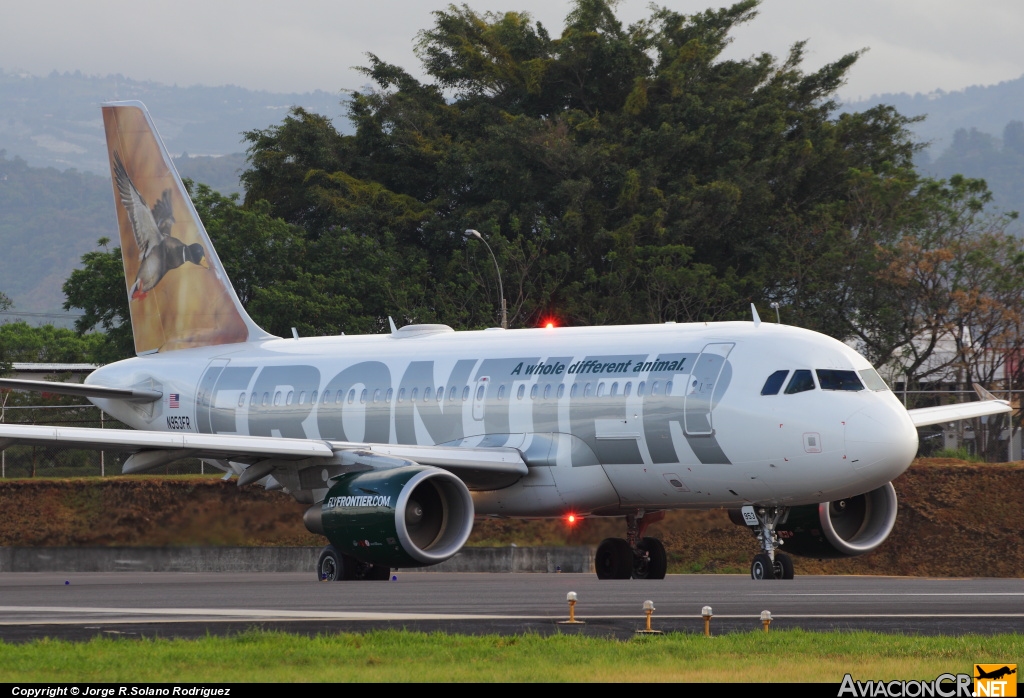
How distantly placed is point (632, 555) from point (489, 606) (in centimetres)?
822

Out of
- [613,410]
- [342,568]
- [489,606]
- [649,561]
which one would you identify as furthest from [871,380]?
[342,568]

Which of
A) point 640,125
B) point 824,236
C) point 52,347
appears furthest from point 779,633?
point 52,347

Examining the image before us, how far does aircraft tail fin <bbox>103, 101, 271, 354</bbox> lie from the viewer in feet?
116

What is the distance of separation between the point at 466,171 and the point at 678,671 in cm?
5088

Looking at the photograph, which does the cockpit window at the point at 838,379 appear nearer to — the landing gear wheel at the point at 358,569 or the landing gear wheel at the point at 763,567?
the landing gear wheel at the point at 763,567

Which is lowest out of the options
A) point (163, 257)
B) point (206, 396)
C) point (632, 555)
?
point (632, 555)

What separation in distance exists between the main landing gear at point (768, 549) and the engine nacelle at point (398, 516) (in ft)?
15.1

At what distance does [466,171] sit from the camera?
62844mm

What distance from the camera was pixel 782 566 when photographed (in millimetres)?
25891

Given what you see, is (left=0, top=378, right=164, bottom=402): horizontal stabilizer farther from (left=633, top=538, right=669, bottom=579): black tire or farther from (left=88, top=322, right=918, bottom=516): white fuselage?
(left=633, top=538, right=669, bottom=579): black tire

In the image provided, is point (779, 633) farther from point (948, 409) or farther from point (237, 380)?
point (237, 380)

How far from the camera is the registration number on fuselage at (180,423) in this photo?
3366 centimetres

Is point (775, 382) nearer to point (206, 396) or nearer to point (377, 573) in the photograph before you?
point (377, 573)

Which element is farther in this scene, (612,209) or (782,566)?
(612,209)
